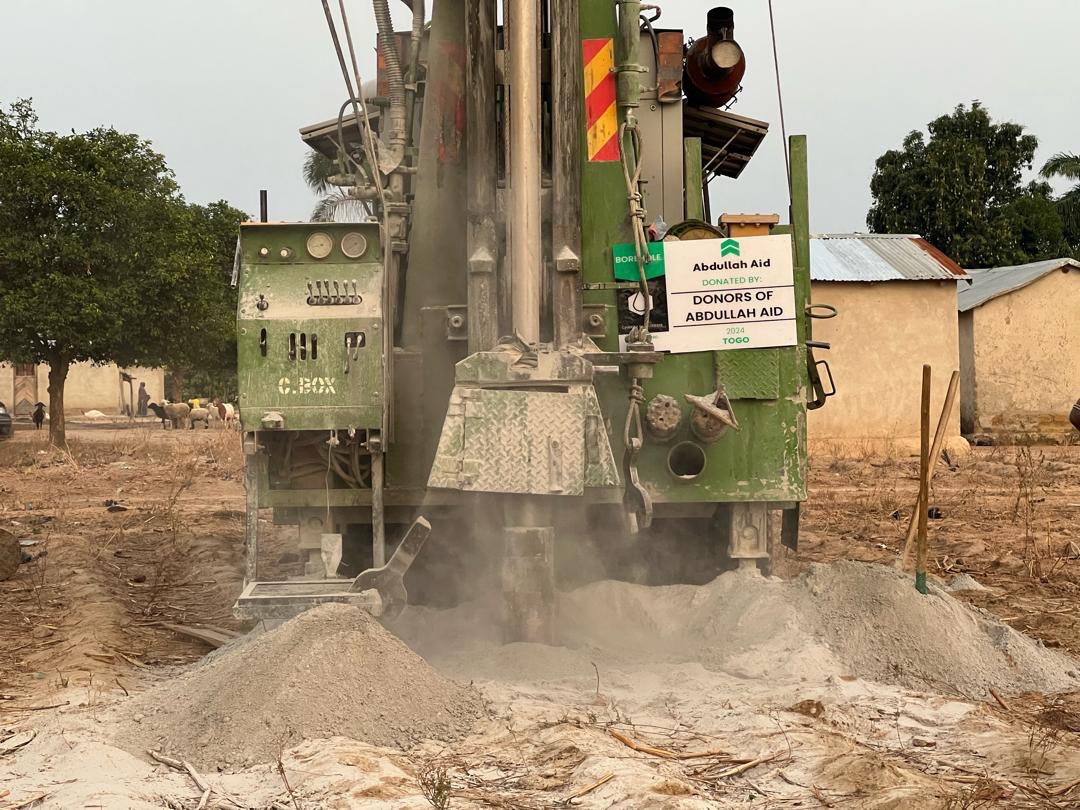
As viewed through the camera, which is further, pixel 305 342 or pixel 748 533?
pixel 748 533

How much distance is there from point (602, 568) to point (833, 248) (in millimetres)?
19252

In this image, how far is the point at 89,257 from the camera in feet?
70.6

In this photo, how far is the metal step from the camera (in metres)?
4.64

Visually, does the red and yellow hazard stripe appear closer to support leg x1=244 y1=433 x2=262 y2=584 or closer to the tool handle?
the tool handle

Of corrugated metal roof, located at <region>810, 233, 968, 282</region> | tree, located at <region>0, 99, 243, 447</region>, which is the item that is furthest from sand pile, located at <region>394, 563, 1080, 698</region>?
tree, located at <region>0, 99, 243, 447</region>

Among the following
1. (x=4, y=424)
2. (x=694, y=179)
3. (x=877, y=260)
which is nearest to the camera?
(x=694, y=179)

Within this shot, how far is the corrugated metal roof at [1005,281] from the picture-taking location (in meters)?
23.9

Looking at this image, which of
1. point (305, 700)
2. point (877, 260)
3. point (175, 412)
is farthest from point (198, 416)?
point (305, 700)

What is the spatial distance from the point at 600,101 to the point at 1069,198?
125 ft

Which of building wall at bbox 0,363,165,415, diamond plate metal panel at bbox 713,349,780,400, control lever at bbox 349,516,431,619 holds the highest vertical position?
building wall at bbox 0,363,165,415

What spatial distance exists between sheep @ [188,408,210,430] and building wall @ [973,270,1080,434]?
63.0 feet

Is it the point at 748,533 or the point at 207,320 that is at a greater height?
the point at 207,320

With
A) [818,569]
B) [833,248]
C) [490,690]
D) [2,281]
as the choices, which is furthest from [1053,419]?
[490,690]

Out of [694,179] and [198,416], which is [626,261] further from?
[198,416]
